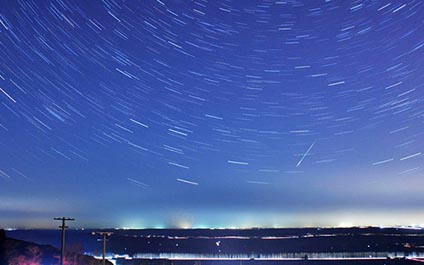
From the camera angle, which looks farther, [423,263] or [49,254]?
[423,263]

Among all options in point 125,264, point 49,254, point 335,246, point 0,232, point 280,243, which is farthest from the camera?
point 280,243

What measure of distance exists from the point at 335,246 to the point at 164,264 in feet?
270

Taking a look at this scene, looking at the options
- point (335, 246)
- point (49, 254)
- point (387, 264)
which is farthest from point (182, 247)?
point (49, 254)

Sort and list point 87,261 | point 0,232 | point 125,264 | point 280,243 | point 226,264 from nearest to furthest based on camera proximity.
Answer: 1. point 0,232
2. point 87,261
3. point 125,264
4. point 226,264
5. point 280,243

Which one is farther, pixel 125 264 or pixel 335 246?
pixel 335 246

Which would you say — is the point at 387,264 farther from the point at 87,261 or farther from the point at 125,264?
the point at 87,261

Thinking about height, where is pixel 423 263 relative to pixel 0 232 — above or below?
below

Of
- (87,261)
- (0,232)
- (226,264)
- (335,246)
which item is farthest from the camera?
(335,246)

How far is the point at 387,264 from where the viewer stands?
84.7 m

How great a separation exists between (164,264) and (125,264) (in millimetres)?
7108

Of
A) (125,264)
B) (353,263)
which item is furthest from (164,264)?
(353,263)

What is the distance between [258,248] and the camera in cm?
15250

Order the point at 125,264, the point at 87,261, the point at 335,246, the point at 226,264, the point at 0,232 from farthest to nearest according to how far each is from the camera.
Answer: the point at 335,246 < the point at 226,264 < the point at 125,264 < the point at 87,261 < the point at 0,232

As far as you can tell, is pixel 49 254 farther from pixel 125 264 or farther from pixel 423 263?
pixel 423 263
